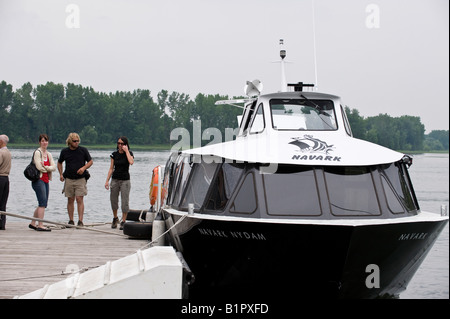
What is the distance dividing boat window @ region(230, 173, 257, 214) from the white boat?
0.04 ft

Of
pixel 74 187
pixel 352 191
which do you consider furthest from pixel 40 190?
pixel 352 191

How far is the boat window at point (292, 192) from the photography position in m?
8.26

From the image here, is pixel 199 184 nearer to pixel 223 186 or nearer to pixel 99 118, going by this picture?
pixel 223 186

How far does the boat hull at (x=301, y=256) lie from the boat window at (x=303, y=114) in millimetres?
2546

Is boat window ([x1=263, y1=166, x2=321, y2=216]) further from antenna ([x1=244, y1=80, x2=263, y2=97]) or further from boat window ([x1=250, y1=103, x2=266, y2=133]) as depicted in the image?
antenna ([x1=244, y1=80, x2=263, y2=97])

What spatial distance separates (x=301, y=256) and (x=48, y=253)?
4.74 metres

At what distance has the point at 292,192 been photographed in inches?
330

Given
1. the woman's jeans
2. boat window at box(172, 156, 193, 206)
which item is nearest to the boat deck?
the woman's jeans

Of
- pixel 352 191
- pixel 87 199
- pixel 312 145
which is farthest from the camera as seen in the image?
pixel 87 199

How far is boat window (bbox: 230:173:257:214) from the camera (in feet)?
27.6

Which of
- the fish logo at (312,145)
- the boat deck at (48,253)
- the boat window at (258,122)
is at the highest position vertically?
the boat window at (258,122)

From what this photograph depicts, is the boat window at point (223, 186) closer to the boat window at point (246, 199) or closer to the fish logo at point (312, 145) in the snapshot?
the boat window at point (246, 199)

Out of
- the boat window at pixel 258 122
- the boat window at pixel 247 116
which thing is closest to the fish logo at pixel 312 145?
the boat window at pixel 258 122
